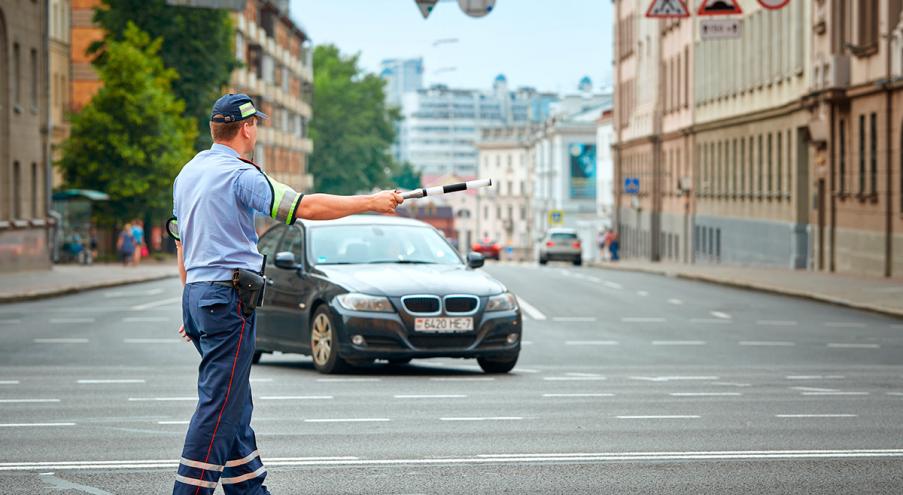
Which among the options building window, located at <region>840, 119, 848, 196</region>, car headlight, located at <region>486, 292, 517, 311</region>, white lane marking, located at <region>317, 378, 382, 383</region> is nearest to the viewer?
white lane marking, located at <region>317, 378, 382, 383</region>

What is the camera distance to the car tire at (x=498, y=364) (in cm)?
1670

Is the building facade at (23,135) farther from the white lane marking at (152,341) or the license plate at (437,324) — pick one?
the license plate at (437,324)

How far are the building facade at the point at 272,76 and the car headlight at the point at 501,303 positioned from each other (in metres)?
66.6

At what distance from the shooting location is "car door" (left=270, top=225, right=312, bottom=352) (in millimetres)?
17078

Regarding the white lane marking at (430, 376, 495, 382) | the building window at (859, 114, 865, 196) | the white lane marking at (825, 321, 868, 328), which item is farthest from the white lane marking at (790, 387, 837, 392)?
the building window at (859, 114, 865, 196)

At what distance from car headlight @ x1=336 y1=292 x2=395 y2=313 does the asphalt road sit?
63 centimetres

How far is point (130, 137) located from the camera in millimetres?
69250

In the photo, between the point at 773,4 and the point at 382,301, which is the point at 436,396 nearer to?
the point at 382,301

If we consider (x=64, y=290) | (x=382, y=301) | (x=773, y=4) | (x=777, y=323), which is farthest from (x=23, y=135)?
(x=382, y=301)

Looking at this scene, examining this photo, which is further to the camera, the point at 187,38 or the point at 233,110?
the point at 187,38

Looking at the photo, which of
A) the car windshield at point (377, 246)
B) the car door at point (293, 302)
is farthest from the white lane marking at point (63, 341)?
the car windshield at point (377, 246)

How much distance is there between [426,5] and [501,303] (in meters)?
14.8

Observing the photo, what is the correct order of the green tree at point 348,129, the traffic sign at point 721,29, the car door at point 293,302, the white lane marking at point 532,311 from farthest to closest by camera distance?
the green tree at point 348,129, the traffic sign at point 721,29, the white lane marking at point 532,311, the car door at point 293,302

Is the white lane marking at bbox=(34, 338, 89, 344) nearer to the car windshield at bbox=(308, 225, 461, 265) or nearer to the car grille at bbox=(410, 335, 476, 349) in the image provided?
the car windshield at bbox=(308, 225, 461, 265)
